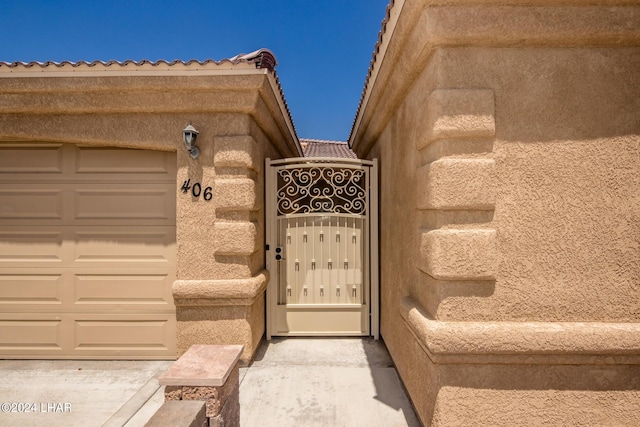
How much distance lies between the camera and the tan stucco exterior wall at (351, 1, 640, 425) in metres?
2.48

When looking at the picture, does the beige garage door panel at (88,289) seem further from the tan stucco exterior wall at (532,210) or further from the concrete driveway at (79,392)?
the tan stucco exterior wall at (532,210)

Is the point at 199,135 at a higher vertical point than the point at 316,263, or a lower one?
higher

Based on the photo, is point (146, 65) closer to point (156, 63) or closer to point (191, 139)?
point (156, 63)

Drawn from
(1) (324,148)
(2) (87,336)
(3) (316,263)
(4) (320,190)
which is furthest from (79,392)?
(1) (324,148)

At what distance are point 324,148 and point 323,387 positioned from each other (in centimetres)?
1122

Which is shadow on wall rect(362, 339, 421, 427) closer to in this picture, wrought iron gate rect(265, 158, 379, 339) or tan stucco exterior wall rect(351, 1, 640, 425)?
wrought iron gate rect(265, 158, 379, 339)

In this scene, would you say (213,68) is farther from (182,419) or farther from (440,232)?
(182,419)

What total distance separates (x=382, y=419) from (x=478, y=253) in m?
1.76

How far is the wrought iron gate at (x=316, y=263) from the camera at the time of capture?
4766mm

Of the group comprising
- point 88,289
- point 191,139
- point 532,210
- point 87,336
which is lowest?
point 87,336

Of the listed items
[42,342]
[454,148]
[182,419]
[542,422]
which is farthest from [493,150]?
[42,342]

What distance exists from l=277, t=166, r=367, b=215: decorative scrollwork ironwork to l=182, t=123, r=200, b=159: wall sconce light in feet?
4.24

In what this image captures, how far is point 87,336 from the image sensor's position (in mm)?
4102

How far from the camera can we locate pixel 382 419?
2.97 m
